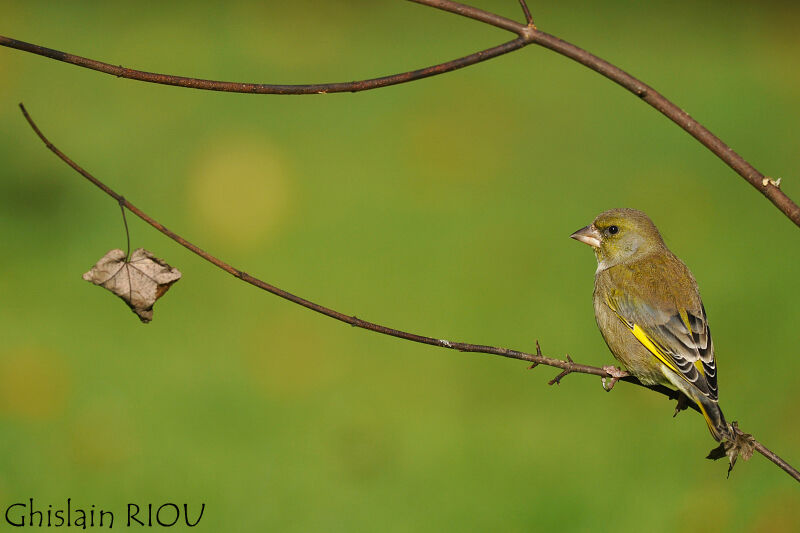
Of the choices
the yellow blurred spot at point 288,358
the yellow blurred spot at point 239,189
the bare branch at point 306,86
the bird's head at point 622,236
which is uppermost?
the yellow blurred spot at point 239,189

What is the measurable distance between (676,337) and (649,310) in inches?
5.4

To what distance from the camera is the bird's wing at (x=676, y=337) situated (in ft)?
10.2

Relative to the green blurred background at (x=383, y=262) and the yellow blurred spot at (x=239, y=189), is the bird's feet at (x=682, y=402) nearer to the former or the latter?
the green blurred background at (x=383, y=262)

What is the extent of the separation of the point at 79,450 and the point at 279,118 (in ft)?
12.1

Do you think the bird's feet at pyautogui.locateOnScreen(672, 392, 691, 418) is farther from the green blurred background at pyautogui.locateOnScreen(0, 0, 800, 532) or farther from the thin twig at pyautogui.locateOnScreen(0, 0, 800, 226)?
the thin twig at pyautogui.locateOnScreen(0, 0, 800, 226)

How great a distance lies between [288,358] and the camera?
5.21m

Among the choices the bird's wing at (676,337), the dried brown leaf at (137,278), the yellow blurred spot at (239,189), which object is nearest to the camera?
the dried brown leaf at (137,278)

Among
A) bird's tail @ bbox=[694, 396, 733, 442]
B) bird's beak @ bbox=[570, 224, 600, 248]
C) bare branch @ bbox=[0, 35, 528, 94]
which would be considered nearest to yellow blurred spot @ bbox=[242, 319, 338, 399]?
bird's beak @ bbox=[570, 224, 600, 248]

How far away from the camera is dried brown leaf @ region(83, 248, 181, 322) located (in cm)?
173

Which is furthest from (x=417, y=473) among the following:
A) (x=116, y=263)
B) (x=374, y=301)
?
(x=116, y=263)

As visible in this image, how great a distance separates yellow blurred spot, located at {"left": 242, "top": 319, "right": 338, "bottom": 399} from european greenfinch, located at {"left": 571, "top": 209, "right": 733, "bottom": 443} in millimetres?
1983

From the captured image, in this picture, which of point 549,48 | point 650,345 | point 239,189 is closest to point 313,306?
point 549,48

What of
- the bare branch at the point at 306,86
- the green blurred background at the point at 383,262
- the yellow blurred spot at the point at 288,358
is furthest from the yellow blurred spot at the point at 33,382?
the bare branch at the point at 306,86

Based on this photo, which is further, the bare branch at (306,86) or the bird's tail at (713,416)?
the bird's tail at (713,416)
